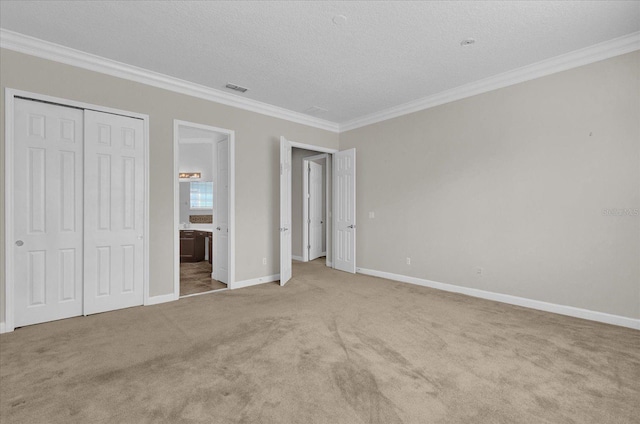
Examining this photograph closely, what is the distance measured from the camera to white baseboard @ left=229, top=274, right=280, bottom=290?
16.2 feet

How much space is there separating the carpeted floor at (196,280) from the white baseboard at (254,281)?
206 mm

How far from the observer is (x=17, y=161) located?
3.23 m

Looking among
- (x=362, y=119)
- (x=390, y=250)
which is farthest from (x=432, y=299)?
(x=362, y=119)

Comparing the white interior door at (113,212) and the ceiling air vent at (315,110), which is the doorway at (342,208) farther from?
the white interior door at (113,212)

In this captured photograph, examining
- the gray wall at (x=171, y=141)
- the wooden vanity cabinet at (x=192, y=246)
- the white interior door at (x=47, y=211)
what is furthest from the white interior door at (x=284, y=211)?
the wooden vanity cabinet at (x=192, y=246)

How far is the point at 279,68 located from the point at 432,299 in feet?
12.3

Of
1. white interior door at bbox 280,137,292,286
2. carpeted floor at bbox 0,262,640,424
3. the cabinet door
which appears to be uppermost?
white interior door at bbox 280,137,292,286

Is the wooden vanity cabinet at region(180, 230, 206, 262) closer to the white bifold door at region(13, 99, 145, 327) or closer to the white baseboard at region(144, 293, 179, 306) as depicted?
the white baseboard at region(144, 293, 179, 306)

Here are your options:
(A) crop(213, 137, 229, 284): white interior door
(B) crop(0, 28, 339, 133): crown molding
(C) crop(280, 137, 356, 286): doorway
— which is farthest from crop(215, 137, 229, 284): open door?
(C) crop(280, 137, 356, 286): doorway

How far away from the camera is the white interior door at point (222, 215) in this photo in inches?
202

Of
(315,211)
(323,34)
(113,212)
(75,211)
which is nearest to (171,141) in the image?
(113,212)

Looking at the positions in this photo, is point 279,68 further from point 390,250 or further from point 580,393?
point 580,393

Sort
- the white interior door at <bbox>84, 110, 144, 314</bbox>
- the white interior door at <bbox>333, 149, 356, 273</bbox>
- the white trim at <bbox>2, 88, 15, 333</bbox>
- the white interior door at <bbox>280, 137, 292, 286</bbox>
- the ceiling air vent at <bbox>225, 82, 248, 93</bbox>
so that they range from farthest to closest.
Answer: the white interior door at <bbox>333, 149, 356, 273</bbox>
the white interior door at <bbox>280, 137, 292, 286</bbox>
the ceiling air vent at <bbox>225, 82, 248, 93</bbox>
the white interior door at <bbox>84, 110, 144, 314</bbox>
the white trim at <bbox>2, 88, 15, 333</bbox>

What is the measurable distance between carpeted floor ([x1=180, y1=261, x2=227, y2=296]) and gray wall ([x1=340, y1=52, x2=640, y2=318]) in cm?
313
